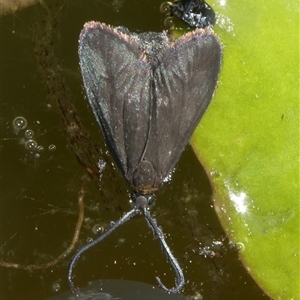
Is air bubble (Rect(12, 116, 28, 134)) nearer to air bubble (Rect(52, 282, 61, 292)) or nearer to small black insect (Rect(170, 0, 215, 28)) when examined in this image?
air bubble (Rect(52, 282, 61, 292))

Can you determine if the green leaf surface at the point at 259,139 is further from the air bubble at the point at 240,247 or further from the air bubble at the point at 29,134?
the air bubble at the point at 29,134

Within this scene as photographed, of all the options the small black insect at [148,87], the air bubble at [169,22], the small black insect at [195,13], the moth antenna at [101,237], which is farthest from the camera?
the air bubble at [169,22]

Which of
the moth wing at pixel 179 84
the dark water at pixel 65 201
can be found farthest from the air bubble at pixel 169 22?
the dark water at pixel 65 201

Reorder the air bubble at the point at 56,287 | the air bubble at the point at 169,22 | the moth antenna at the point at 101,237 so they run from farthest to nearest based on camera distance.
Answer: the air bubble at the point at 56,287
the air bubble at the point at 169,22
the moth antenna at the point at 101,237

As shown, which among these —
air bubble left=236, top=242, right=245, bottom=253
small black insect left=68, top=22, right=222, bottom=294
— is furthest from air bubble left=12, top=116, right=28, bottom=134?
air bubble left=236, top=242, right=245, bottom=253

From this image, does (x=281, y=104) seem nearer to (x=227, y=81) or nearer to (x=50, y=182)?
(x=227, y=81)
